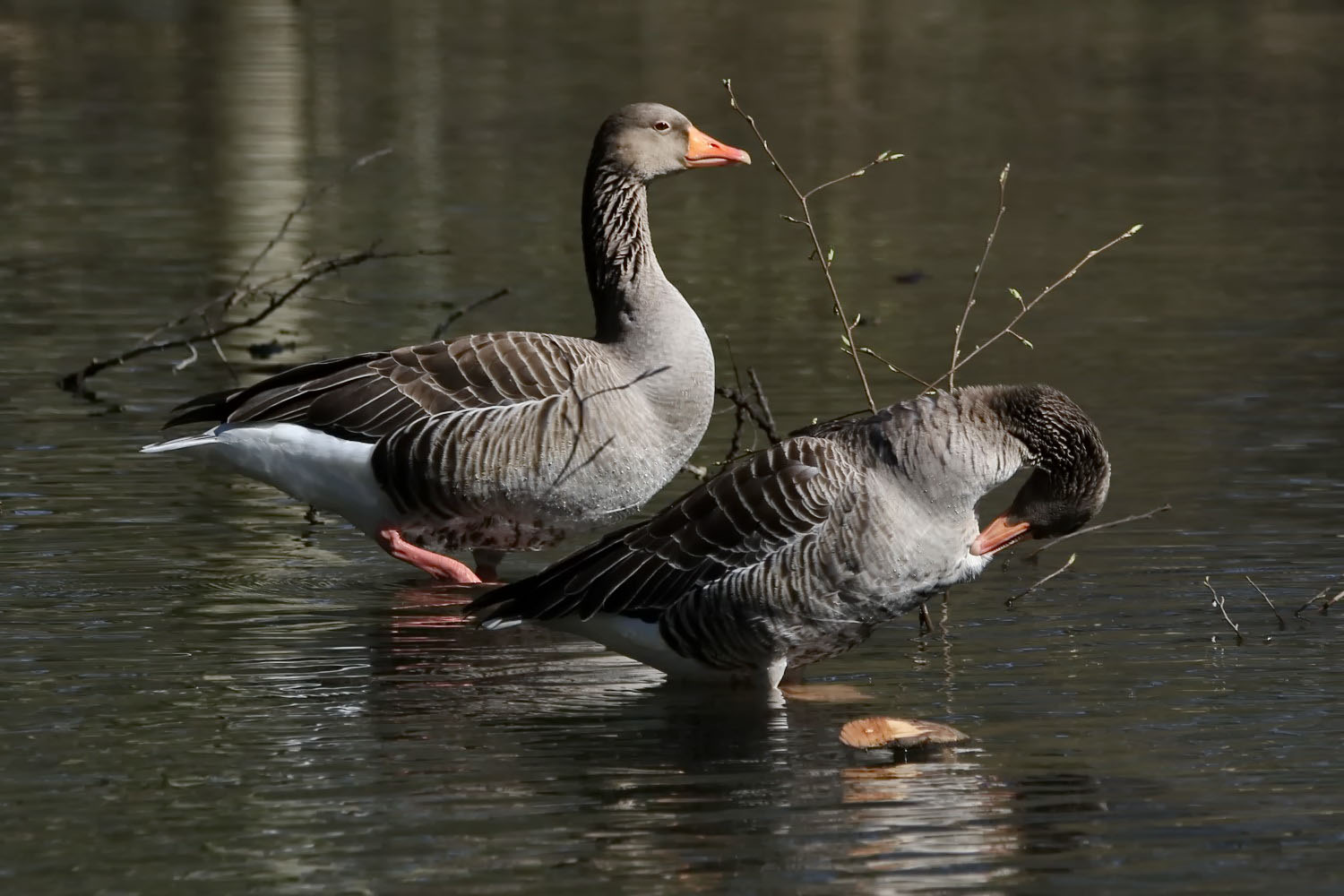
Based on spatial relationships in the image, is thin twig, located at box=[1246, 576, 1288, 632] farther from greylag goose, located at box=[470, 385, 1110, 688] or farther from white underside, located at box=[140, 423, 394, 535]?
white underside, located at box=[140, 423, 394, 535]

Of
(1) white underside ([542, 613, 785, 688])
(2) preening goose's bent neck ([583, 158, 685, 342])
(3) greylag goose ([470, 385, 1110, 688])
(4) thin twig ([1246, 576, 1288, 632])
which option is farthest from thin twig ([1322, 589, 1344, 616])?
(2) preening goose's bent neck ([583, 158, 685, 342])

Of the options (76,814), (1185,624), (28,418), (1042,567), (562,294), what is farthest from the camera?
(562,294)

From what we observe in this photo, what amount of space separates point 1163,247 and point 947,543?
1299cm

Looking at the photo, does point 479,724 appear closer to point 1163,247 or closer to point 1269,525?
point 1269,525

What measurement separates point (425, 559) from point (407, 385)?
2.63 ft

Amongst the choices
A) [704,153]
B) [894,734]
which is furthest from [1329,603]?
[704,153]

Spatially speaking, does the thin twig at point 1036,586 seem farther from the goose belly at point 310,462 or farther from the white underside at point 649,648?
the goose belly at point 310,462

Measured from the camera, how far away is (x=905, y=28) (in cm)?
4375

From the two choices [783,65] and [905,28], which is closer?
[783,65]

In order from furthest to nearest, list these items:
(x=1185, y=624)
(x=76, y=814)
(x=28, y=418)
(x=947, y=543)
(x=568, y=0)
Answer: (x=568, y=0), (x=28, y=418), (x=1185, y=624), (x=947, y=543), (x=76, y=814)

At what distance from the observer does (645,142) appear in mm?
10906

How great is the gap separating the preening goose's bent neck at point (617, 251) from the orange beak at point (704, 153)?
0.28 meters

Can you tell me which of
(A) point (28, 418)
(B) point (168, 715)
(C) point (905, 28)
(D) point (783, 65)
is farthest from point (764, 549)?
(C) point (905, 28)

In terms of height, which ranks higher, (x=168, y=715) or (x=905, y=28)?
(x=905, y=28)
